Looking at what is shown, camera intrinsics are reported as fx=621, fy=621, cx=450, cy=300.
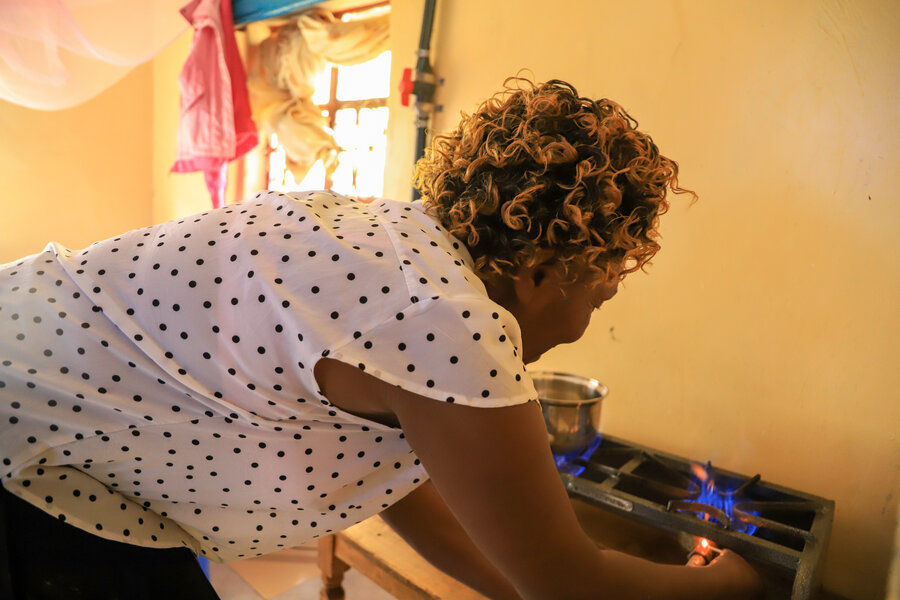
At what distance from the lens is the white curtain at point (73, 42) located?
180 cm

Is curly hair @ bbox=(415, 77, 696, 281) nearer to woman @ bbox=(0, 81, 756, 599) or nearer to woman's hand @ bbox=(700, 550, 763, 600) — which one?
woman @ bbox=(0, 81, 756, 599)

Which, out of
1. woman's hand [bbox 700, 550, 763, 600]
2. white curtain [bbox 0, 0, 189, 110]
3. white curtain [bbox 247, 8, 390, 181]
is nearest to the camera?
woman's hand [bbox 700, 550, 763, 600]

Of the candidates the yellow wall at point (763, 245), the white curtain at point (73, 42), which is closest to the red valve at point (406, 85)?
the yellow wall at point (763, 245)

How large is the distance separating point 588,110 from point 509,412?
0.38 meters

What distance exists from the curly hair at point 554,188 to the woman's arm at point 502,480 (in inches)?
8.1

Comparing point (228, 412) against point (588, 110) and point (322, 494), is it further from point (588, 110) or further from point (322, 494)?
point (588, 110)

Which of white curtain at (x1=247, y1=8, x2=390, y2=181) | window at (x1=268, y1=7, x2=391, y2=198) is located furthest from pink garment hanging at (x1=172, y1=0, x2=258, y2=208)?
window at (x1=268, y1=7, x2=391, y2=198)

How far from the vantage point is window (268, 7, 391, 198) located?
8.48ft

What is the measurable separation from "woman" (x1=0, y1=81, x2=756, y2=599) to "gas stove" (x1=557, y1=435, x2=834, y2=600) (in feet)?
0.86

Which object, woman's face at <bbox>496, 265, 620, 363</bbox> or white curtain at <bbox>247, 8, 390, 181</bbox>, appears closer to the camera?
woman's face at <bbox>496, 265, 620, 363</bbox>

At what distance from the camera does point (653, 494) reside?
123cm

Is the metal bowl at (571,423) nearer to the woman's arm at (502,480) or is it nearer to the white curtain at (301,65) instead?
the woman's arm at (502,480)

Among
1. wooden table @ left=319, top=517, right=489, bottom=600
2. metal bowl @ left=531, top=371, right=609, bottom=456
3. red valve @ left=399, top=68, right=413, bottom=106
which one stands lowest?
wooden table @ left=319, top=517, right=489, bottom=600

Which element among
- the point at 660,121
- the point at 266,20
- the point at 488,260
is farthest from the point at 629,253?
the point at 266,20
